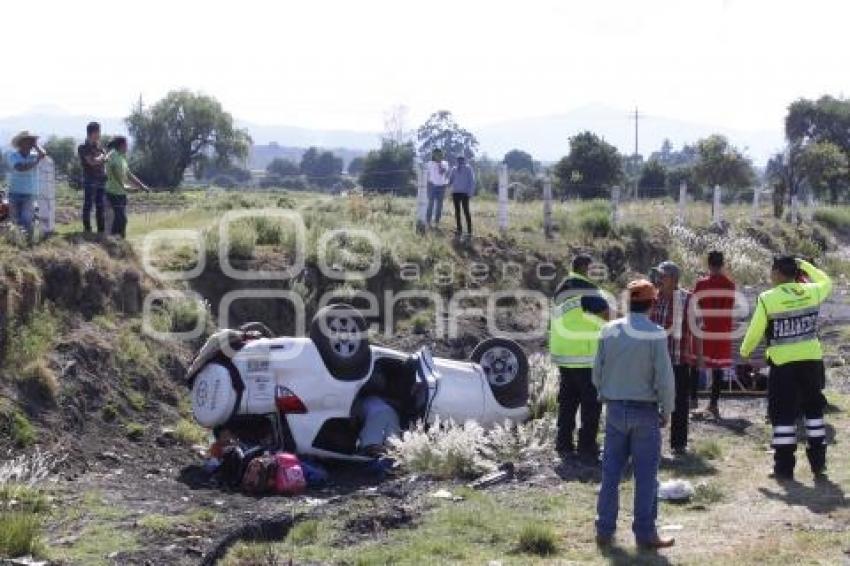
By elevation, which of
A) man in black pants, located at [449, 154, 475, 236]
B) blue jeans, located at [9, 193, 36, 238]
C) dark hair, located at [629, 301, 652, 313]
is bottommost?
dark hair, located at [629, 301, 652, 313]

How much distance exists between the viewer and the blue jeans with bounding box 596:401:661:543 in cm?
766

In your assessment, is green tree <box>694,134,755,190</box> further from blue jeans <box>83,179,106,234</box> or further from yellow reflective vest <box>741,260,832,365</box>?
yellow reflective vest <box>741,260,832,365</box>

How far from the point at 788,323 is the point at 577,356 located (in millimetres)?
1803

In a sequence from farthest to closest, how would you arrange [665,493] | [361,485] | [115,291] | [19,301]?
[115,291], [19,301], [361,485], [665,493]

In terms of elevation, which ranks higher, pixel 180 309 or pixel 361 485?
pixel 180 309

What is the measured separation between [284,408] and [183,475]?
1.06m

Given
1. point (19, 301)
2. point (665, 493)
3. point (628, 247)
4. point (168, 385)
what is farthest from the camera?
point (628, 247)

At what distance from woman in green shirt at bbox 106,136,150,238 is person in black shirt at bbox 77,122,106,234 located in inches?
5.3

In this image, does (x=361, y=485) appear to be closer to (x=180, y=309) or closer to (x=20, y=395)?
(x=20, y=395)

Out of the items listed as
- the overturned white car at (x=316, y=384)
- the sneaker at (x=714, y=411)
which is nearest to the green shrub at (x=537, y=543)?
the overturned white car at (x=316, y=384)

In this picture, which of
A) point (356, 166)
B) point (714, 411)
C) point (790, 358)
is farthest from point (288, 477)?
point (356, 166)

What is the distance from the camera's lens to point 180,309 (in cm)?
1429

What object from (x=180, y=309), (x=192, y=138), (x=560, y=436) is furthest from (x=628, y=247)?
(x=192, y=138)

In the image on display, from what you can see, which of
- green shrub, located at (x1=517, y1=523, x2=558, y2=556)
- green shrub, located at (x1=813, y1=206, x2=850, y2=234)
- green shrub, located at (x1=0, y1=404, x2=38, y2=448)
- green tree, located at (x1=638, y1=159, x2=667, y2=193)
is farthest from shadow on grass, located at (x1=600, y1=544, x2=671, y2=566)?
green tree, located at (x1=638, y1=159, x2=667, y2=193)
